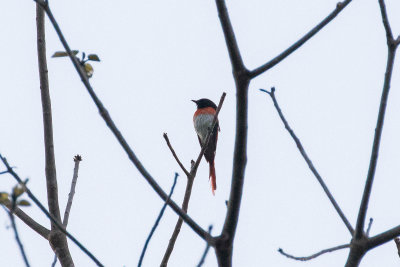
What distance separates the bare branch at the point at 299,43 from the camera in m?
1.88

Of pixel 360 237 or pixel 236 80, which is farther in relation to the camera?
pixel 360 237

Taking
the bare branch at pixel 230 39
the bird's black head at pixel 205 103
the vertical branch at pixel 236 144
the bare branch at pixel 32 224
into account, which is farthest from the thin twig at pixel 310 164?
the bird's black head at pixel 205 103

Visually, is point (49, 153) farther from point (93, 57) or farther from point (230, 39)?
point (230, 39)

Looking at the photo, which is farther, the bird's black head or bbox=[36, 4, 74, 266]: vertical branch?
the bird's black head

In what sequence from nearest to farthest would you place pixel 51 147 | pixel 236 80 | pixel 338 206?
1. pixel 236 80
2. pixel 338 206
3. pixel 51 147

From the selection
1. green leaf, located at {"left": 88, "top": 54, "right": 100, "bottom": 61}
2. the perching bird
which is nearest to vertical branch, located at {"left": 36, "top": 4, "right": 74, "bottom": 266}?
green leaf, located at {"left": 88, "top": 54, "right": 100, "bottom": 61}

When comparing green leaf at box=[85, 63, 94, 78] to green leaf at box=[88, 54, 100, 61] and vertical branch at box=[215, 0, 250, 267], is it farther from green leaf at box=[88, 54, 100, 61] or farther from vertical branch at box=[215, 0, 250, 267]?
vertical branch at box=[215, 0, 250, 267]

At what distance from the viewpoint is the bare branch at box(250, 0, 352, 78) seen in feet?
6.18

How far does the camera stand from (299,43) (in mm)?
1907

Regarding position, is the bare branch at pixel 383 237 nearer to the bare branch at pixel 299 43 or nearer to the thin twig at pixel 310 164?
the thin twig at pixel 310 164

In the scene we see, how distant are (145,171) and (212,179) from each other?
591 centimetres

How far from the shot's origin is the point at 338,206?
7.45 ft

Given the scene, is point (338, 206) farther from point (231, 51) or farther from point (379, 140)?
point (231, 51)

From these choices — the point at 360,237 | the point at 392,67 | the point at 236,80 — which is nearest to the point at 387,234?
the point at 360,237
